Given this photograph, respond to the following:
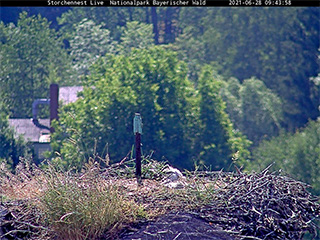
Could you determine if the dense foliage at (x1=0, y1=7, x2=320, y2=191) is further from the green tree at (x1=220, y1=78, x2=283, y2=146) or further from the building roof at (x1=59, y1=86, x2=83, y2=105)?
the building roof at (x1=59, y1=86, x2=83, y2=105)

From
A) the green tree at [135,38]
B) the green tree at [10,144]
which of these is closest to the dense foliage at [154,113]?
the green tree at [10,144]

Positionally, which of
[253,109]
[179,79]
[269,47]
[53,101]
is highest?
[179,79]

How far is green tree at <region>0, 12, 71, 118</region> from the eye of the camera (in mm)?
39000

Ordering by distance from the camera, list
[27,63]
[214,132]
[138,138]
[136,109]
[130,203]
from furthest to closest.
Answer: [27,63]
[214,132]
[136,109]
[138,138]
[130,203]

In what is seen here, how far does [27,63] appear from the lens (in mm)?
42469

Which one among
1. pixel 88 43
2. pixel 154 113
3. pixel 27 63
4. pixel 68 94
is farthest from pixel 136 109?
pixel 88 43

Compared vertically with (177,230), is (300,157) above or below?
below

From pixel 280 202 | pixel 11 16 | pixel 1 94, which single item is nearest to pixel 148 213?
pixel 280 202

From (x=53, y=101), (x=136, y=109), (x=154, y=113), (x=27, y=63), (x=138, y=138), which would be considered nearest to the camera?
(x=138, y=138)

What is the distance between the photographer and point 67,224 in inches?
241

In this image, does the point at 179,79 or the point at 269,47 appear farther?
the point at 269,47

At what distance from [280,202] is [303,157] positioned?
2352cm

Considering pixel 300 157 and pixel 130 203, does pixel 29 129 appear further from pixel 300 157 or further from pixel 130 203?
pixel 130 203

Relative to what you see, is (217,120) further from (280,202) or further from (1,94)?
(280,202)
